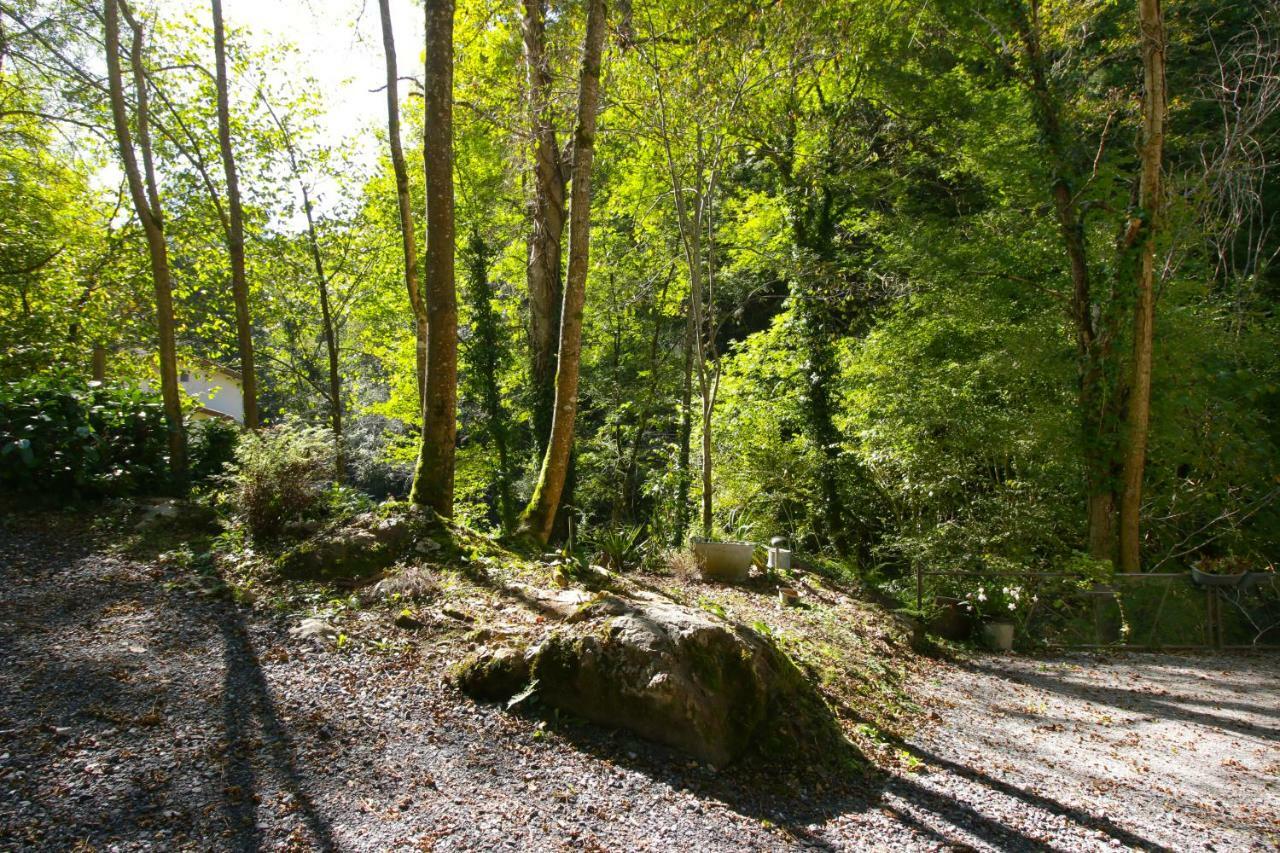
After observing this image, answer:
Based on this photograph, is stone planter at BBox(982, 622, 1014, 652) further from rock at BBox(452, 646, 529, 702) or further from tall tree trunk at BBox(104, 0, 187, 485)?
tall tree trunk at BBox(104, 0, 187, 485)

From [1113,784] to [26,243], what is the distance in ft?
51.0

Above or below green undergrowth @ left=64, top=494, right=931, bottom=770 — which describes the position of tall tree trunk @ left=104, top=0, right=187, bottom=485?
above

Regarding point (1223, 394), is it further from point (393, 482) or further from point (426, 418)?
point (393, 482)

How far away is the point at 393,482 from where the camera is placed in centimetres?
2452

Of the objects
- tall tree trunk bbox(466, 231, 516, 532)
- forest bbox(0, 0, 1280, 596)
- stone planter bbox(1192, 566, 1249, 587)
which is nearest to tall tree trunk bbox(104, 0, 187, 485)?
forest bbox(0, 0, 1280, 596)

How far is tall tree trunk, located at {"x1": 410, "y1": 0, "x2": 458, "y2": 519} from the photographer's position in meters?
5.93

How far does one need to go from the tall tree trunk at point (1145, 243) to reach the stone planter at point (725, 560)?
5190mm

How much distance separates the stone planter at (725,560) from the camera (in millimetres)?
7926

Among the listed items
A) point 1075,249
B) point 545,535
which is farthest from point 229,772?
point 1075,249

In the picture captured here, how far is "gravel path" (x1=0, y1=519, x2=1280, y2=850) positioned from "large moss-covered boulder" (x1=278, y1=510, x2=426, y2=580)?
654mm

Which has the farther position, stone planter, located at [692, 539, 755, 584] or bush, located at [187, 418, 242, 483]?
stone planter, located at [692, 539, 755, 584]

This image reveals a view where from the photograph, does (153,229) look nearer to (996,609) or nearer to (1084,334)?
(996,609)

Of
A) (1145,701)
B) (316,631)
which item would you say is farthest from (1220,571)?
(316,631)

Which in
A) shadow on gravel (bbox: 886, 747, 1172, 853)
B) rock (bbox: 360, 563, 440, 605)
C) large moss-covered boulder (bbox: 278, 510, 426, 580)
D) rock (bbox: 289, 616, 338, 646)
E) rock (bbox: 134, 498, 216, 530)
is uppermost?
rock (bbox: 134, 498, 216, 530)
